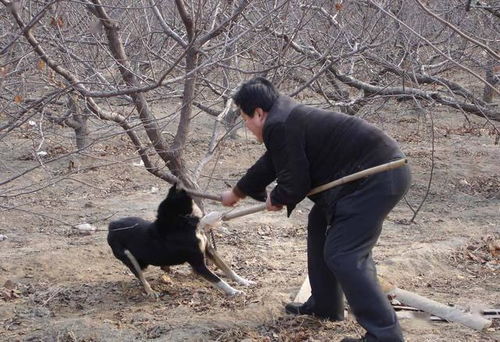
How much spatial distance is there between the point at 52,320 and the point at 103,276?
1.07 meters

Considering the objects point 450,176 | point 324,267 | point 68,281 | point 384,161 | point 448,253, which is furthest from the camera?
point 450,176

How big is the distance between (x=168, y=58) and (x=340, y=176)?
114 inches

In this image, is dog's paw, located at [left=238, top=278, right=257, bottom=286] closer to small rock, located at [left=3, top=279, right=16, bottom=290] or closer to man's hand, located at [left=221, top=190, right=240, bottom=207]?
man's hand, located at [left=221, top=190, right=240, bottom=207]

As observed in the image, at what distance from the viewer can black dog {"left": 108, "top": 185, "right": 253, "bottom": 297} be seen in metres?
5.83

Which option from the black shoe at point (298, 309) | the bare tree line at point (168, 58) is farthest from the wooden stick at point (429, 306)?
the bare tree line at point (168, 58)

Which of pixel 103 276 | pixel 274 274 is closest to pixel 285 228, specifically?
pixel 274 274

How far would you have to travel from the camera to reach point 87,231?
8234 mm

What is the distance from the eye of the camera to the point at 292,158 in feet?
14.5

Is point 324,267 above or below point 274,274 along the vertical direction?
above

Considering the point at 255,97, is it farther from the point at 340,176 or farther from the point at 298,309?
the point at 298,309

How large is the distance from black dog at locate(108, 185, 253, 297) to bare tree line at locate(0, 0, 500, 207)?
15.7 inches

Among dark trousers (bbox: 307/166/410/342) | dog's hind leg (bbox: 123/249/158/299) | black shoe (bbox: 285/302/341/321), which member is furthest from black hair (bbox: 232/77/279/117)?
dog's hind leg (bbox: 123/249/158/299)

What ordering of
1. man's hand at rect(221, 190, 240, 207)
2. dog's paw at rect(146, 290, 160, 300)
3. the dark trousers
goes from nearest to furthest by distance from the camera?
the dark trousers → man's hand at rect(221, 190, 240, 207) → dog's paw at rect(146, 290, 160, 300)

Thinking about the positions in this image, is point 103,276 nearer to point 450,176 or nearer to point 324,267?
point 324,267
